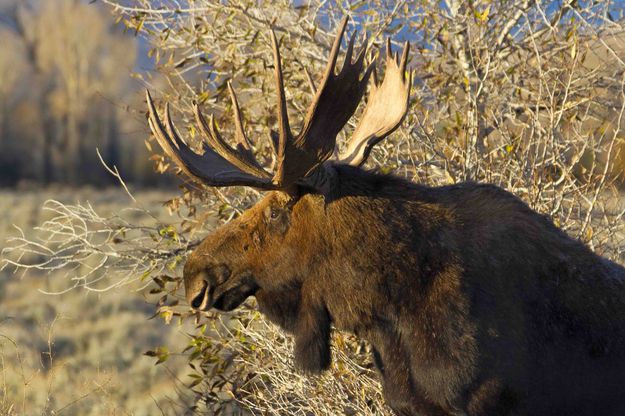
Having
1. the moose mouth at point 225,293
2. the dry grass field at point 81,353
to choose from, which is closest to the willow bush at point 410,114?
the dry grass field at point 81,353

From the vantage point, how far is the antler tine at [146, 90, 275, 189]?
13.0ft

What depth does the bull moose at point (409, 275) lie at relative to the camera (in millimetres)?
3871

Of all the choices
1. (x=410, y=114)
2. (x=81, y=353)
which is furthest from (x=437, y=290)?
(x=81, y=353)

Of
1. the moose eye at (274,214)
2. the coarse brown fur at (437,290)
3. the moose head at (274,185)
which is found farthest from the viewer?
the moose eye at (274,214)

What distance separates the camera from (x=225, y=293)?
4250 millimetres

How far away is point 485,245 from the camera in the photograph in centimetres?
402

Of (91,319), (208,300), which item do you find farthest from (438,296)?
(91,319)

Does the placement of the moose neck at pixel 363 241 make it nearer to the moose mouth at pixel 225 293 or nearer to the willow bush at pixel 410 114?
the moose mouth at pixel 225 293

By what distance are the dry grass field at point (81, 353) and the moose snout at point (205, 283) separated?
237cm

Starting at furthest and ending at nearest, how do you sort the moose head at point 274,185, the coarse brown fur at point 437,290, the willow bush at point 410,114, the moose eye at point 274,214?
the willow bush at point 410,114, the moose eye at point 274,214, the moose head at point 274,185, the coarse brown fur at point 437,290

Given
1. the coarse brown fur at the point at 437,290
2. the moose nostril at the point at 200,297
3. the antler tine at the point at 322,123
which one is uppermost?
the antler tine at the point at 322,123

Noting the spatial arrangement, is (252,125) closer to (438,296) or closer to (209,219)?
(209,219)

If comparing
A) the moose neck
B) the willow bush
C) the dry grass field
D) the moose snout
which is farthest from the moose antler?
the dry grass field

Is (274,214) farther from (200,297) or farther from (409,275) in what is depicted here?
(409,275)
